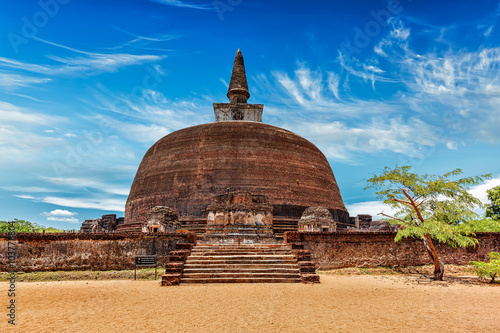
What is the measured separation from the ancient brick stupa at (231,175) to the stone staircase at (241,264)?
15.8ft

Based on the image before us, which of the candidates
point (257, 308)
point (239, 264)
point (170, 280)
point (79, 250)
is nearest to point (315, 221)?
point (239, 264)

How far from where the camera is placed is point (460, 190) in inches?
431

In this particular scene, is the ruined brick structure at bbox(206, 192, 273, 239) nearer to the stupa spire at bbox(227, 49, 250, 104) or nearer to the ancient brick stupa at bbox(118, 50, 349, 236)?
the ancient brick stupa at bbox(118, 50, 349, 236)

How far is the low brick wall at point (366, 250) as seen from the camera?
1203 cm

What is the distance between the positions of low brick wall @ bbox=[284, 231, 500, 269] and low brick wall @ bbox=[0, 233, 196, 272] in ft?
14.6

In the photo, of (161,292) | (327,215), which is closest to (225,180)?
(327,215)

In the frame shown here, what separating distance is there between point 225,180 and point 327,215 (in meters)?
5.76

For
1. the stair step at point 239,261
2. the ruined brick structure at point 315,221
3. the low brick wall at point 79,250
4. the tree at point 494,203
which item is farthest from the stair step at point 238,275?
the tree at point 494,203

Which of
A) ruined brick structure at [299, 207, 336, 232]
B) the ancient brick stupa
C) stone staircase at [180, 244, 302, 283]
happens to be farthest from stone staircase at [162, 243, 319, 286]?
ruined brick structure at [299, 207, 336, 232]

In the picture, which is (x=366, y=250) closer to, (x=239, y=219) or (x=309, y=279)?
(x=309, y=279)

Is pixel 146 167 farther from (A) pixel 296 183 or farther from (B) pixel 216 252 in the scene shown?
(B) pixel 216 252

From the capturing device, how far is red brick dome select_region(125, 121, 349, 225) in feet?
59.4

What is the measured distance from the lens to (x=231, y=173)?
18469mm

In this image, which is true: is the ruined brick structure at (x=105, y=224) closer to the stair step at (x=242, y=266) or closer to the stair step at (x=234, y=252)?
the stair step at (x=234, y=252)
